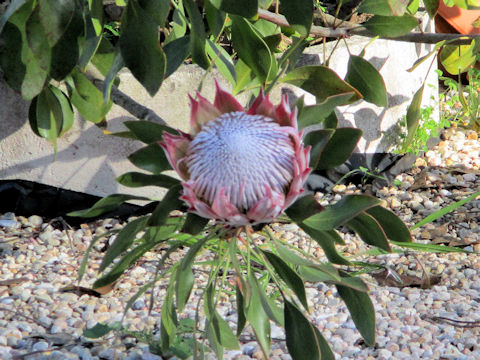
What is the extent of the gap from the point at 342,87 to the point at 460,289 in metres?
0.96

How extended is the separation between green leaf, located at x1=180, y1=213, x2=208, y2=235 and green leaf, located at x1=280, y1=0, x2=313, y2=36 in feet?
1.12

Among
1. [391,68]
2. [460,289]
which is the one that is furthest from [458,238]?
[391,68]

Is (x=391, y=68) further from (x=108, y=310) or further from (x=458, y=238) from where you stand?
(x=108, y=310)

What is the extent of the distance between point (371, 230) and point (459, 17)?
2386mm

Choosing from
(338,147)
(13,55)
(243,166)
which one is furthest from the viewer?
(13,55)

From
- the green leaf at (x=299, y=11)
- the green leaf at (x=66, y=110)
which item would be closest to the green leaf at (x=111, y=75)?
the green leaf at (x=299, y=11)

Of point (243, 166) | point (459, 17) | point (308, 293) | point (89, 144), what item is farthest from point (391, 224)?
point (459, 17)

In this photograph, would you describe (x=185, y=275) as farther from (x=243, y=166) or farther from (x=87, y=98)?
(x=87, y=98)

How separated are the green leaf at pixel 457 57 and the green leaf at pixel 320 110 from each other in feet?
3.99

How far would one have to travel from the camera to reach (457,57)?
85.9 inches

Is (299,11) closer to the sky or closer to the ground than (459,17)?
closer to the ground

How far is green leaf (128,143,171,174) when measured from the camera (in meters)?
0.89

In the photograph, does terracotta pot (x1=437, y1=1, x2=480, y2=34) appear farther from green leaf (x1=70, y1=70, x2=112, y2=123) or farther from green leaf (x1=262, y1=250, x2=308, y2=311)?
green leaf (x1=262, y1=250, x2=308, y2=311)

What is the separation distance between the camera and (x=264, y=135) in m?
0.84
